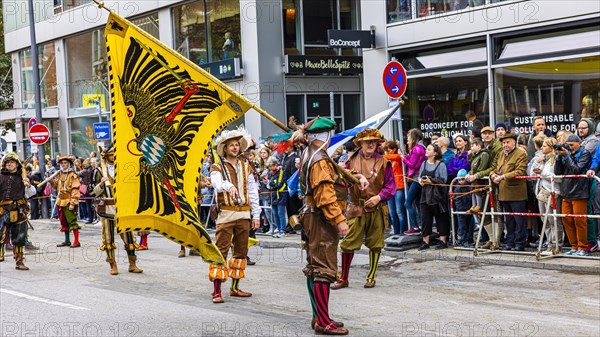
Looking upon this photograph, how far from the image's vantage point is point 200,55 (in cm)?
2759

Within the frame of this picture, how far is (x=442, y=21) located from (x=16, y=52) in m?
27.7

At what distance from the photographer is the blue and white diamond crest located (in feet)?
27.9

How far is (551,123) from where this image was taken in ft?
53.8

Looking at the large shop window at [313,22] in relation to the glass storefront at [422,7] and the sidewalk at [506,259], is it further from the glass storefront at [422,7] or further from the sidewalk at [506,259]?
the sidewalk at [506,259]

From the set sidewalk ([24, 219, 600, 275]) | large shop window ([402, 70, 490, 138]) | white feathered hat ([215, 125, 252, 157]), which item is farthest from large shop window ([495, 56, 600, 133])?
white feathered hat ([215, 125, 252, 157])

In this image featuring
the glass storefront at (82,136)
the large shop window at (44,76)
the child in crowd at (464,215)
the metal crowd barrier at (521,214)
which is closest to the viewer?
the metal crowd barrier at (521,214)

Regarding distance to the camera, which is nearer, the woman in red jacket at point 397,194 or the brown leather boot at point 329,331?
the brown leather boot at point 329,331

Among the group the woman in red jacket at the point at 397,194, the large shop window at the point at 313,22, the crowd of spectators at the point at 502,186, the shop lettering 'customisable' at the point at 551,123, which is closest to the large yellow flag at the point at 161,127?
the crowd of spectators at the point at 502,186

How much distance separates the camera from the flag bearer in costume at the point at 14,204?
14.2 meters

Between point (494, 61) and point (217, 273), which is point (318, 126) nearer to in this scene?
point (217, 273)

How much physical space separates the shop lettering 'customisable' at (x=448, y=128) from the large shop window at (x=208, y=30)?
8.65m

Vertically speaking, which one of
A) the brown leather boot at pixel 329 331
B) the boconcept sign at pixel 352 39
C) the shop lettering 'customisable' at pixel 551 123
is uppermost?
the boconcept sign at pixel 352 39

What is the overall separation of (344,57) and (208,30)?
4.46 meters

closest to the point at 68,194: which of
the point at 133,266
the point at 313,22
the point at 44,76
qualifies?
the point at 133,266
